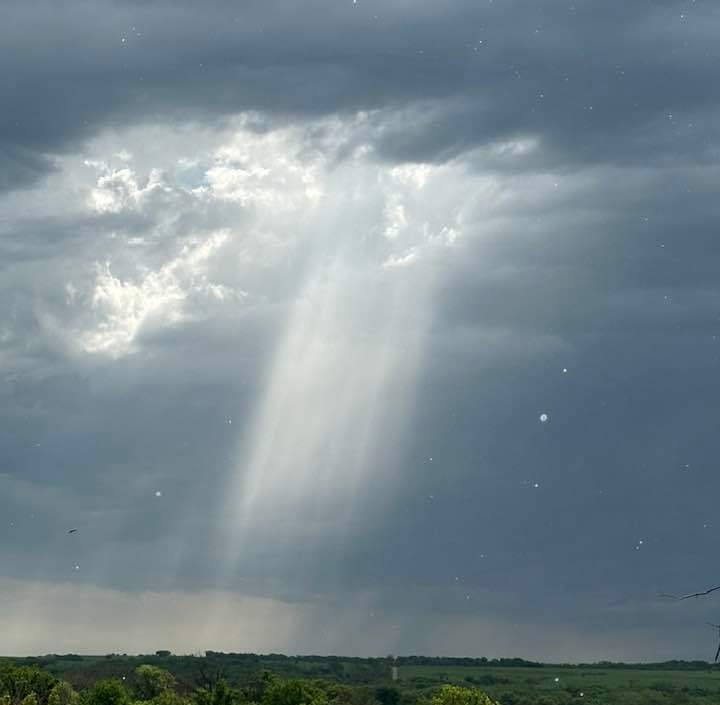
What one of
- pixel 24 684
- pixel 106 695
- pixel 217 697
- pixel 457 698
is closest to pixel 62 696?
pixel 24 684

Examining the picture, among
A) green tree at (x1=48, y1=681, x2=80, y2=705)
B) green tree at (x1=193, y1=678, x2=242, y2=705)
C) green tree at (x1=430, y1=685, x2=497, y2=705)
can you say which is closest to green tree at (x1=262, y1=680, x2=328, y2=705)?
green tree at (x1=193, y1=678, x2=242, y2=705)

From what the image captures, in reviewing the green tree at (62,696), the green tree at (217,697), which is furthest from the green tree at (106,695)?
the green tree at (217,697)

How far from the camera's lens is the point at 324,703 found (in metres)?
164

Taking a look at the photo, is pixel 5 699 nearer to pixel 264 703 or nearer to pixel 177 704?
pixel 177 704

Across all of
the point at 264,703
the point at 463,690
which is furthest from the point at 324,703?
the point at 463,690

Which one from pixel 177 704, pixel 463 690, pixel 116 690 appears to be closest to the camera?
pixel 463 690

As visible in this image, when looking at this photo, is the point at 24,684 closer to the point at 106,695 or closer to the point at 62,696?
the point at 62,696

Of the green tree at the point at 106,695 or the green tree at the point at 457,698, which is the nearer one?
the green tree at the point at 457,698

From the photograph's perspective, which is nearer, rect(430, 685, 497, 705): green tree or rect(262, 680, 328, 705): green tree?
rect(430, 685, 497, 705): green tree

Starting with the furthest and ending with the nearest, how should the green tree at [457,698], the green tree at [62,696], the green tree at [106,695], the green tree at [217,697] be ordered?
the green tree at [62,696], the green tree at [106,695], the green tree at [217,697], the green tree at [457,698]

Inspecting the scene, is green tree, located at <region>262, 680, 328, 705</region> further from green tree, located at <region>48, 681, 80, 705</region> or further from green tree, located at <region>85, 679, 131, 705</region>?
green tree, located at <region>48, 681, 80, 705</region>

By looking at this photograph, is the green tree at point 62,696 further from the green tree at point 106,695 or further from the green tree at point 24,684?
the green tree at point 106,695

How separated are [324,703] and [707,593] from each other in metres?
155

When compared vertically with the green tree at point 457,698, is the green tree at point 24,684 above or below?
above
